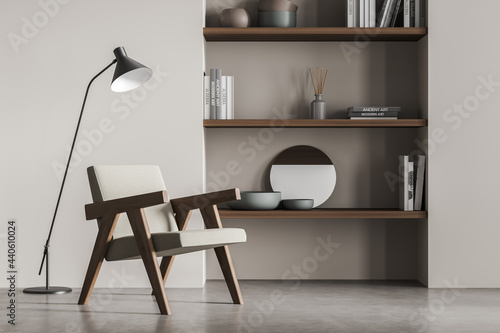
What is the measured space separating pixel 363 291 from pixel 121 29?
2228 mm

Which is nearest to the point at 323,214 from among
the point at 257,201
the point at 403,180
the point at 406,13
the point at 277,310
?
the point at 257,201

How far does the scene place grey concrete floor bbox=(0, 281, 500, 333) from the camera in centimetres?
305

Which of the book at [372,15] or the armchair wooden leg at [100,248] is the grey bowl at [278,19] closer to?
the book at [372,15]

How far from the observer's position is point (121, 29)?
430cm

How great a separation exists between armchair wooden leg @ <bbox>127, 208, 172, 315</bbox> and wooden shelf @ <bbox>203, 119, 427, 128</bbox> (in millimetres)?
1123

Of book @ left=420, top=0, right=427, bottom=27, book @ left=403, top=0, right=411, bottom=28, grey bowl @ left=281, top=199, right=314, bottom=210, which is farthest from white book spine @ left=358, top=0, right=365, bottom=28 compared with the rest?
grey bowl @ left=281, top=199, right=314, bottom=210

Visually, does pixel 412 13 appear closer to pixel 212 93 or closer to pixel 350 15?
pixel 350 15

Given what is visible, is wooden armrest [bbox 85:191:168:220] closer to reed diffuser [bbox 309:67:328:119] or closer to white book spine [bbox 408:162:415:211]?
reed diffuser [bbox 309:67:328:119]

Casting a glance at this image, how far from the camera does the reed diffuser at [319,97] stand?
175 inches

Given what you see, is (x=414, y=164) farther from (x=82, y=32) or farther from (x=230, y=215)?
(x=82, y=32)

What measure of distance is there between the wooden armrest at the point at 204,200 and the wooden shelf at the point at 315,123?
613 millimetres

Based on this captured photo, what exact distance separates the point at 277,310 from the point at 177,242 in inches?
25.5
